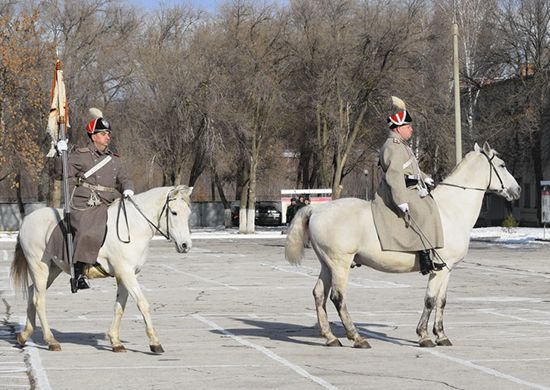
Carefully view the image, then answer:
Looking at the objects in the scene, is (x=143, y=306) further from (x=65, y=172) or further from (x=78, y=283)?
(x=65, y=172)

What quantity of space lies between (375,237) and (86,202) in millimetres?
3416

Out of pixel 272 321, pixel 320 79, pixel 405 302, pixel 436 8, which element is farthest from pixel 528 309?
pixel 436 8

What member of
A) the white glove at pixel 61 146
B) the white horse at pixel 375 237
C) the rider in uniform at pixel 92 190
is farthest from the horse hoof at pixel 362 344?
the white glove at pixel 61 146

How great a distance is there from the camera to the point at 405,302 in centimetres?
2048

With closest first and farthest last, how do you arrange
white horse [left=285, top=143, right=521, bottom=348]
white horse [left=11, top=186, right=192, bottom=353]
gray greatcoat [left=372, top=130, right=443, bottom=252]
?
white horse [left=11, top=186, right=192, bottom=353]
gray greatcoat [left=372, top=130, right=443, bottom=252]
white horse [left=285, top=143, right=521, bottom=348]

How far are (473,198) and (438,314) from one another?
1530 millimetres

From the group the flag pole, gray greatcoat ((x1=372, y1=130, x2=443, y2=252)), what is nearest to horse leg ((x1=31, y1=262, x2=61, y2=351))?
the flag pole

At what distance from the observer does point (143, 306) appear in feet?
43.0

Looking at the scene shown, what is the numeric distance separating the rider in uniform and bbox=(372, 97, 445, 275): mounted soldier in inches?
118

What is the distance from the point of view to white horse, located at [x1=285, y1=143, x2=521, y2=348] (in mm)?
13836

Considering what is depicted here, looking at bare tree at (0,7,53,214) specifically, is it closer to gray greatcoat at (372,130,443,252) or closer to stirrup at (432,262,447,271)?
gray greatcoat at (372,130,443,252)

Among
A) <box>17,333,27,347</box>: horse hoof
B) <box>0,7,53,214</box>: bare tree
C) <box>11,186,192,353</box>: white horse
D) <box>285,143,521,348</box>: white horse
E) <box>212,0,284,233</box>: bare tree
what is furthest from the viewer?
<box>212,0,284,233</box>: bare tree

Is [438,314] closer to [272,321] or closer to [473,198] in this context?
[473,198]

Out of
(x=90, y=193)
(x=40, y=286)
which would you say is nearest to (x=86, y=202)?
(x=90, y=193)
